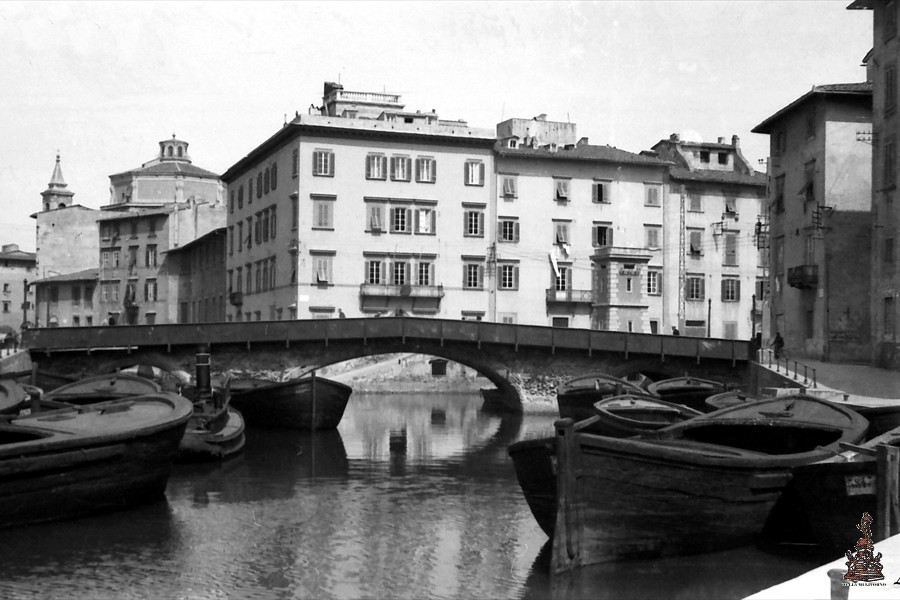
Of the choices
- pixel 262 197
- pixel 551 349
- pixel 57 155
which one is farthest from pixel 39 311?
pixel 551 349

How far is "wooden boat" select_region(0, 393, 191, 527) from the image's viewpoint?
56.4 feet

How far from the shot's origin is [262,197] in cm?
6025

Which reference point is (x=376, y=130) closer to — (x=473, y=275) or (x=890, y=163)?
(x=473, y=275)

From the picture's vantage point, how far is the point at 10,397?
80.3 ft

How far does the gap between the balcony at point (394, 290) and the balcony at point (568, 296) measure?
634 centimetres

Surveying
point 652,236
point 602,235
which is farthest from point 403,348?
point 652,236

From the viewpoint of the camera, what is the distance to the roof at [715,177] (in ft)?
205

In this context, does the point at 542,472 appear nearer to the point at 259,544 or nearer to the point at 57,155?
the point at 259,544

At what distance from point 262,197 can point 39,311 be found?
36.6 metres

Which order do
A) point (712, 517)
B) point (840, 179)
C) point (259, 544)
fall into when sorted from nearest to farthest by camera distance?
point (712, 517) → point (259, 544) → point (840, 179)

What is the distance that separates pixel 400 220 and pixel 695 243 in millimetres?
17239

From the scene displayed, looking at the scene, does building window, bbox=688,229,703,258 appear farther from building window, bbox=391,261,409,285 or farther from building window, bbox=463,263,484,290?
building window, bbox=391,261,409,285

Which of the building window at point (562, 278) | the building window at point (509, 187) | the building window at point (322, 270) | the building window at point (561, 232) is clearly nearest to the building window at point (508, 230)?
the building window at point (509, 187)

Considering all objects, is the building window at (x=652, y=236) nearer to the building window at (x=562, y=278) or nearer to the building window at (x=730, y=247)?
the building window at (x=562, y=278)
